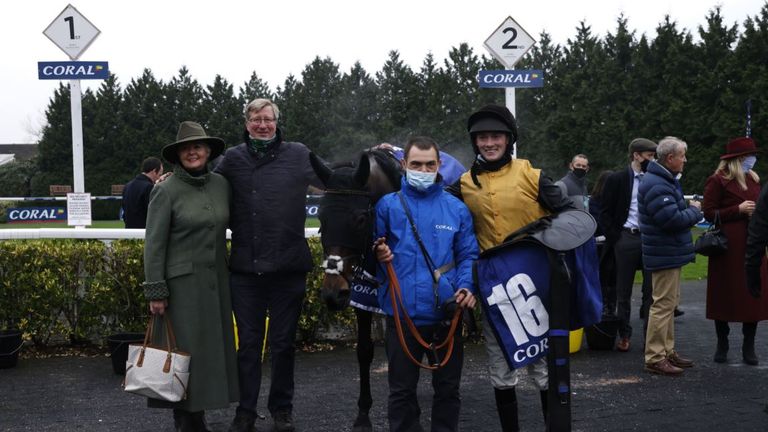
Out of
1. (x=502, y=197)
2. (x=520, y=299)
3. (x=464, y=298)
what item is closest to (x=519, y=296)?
(x=520, y=299)

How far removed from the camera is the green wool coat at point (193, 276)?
4.35 metres

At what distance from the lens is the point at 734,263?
21.6 ft

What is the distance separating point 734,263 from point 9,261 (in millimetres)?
6390

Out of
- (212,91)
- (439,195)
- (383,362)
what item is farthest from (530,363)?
(212,91)

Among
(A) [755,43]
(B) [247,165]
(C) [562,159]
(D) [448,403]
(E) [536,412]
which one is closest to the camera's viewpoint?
(D) [448,403]

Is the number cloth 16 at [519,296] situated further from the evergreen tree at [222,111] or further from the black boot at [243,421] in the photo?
the evergreen tree at [222,111]

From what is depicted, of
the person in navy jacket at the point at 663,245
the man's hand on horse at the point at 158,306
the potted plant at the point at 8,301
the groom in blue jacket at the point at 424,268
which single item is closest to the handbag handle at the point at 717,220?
the person in navy jacket at the point at 663,245

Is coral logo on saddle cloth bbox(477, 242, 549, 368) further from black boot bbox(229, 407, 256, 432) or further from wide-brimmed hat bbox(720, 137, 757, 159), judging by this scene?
wide-brimmed hat bbox(720, 137, 757, 159)

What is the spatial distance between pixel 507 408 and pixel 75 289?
14.5 feet

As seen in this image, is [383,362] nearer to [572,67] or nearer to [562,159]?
[562,159]

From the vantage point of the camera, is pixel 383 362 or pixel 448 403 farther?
pixel 383 362

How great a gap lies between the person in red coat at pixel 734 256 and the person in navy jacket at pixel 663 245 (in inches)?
18.7

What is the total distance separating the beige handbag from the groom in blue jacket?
121 centimetres

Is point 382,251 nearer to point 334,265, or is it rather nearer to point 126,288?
point 334,265
